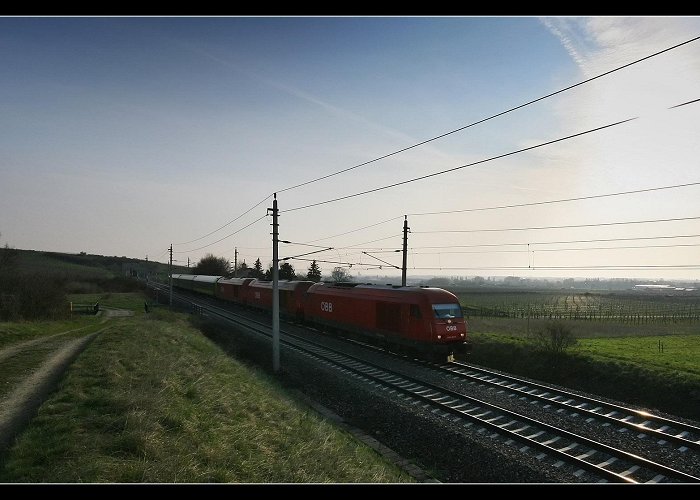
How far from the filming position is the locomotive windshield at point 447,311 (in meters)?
21.4

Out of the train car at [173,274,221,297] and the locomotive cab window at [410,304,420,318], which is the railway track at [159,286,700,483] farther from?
the train car at [173,274,221,297]

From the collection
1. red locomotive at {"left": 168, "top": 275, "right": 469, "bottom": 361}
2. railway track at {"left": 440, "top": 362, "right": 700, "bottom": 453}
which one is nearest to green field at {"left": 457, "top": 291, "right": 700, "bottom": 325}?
red locomotive at {"left": 168, "top": 275, "right": 469, "bottom": 361}

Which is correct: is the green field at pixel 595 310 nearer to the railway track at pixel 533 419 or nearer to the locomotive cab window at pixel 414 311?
the locomotive cab window at pixel 414 311

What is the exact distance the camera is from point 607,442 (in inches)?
465

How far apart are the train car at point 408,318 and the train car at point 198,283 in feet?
149

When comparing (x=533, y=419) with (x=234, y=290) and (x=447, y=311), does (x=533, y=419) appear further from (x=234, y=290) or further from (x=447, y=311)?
(x=234, y=290)

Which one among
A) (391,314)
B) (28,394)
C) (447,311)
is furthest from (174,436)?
(391,314)

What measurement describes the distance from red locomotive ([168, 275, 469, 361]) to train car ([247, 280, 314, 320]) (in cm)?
9

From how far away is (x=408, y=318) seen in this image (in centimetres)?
2227

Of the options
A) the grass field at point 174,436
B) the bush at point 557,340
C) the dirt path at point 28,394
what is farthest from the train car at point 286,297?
the grass field at point 174,436

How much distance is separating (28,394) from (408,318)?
1535 centimetres
